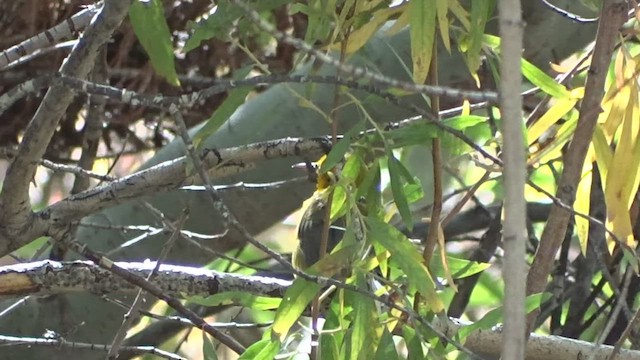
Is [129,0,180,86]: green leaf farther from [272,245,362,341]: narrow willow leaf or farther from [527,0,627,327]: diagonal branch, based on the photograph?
[527,0,627,327]: diagonal branch

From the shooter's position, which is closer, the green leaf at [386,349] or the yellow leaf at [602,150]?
the green leaf at [386,349]

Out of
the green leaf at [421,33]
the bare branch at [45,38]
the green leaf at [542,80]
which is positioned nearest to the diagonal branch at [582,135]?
the green leaf at [542,80]

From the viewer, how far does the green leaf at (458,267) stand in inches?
28.4

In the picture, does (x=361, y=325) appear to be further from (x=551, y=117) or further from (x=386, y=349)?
(x=551, y=117)

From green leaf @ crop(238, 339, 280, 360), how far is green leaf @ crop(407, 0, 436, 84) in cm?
20

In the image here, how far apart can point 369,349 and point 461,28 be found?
0.23 m

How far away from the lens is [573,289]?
1.22 metres

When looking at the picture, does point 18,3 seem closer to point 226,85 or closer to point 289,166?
point 289,166

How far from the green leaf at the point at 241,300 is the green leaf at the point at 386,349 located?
0.09 metres

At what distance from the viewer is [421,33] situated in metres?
0.63

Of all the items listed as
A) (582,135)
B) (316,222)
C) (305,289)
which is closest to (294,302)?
(305,289)

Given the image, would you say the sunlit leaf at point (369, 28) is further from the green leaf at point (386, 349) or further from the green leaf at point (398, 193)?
the green leaf at point (386, 349)

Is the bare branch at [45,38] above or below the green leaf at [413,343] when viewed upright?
above

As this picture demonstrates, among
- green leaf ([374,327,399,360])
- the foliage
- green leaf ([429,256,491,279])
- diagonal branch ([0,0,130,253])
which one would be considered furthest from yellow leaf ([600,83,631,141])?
diagonal branch ([0,0,130,253])
